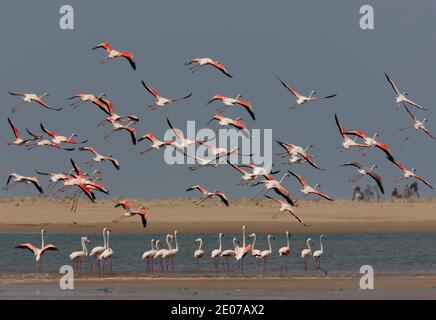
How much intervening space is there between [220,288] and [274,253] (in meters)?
16.5

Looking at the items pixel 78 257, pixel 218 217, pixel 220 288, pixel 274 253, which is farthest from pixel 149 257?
pixel 218 217

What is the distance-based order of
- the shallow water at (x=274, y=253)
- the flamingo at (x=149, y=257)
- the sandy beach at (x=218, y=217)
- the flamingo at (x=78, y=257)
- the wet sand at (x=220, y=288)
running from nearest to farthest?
the wet sand at (x=220, y=288) < the flamingo at (x=78, y=257) < the flamingo at (x=149, y=257) < the shallow water at (x=274, y=253) < the sandy beach at (x=218, y=217)

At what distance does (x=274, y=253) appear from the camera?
54250 mm

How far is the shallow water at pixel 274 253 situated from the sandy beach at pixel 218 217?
13.7ft

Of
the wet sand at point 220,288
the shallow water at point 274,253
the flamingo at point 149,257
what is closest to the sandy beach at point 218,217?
the shallow water at point 274,253

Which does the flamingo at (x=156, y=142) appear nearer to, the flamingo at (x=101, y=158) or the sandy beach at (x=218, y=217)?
the flamingo at (x=101, y=158)

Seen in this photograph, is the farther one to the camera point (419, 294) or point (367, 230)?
point (367, 230)

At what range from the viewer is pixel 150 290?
122ft

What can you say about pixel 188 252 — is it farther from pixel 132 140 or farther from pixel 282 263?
pixel 132 140

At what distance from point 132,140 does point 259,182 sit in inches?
186

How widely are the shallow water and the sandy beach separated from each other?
13.7ft

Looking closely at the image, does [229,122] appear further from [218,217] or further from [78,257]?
[218,217]

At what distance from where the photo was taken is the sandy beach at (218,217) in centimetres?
7138
